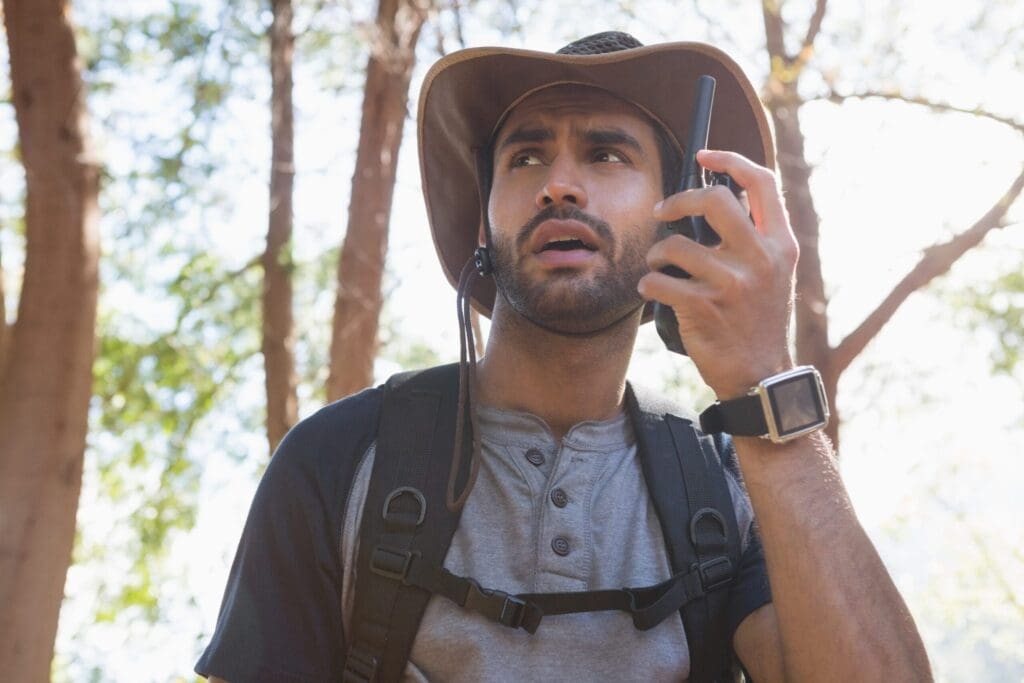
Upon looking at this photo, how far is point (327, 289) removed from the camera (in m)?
11.4

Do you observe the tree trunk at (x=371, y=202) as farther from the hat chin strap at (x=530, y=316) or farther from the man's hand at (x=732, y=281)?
the man's hand at (x=732, y=281)

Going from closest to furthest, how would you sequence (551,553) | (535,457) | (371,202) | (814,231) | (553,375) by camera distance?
(551,553) → (535,457) → (553,375) → (814,231) → (371,202)

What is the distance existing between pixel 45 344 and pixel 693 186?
404cm

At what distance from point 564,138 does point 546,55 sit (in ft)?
0.68

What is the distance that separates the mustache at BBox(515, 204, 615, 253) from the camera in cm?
245

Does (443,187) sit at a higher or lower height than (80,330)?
higher

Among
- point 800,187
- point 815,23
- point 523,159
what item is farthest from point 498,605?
point 815,23

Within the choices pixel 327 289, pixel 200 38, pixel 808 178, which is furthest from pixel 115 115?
pixel 808 178

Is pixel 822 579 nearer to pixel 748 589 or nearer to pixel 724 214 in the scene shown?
pixel 748 589

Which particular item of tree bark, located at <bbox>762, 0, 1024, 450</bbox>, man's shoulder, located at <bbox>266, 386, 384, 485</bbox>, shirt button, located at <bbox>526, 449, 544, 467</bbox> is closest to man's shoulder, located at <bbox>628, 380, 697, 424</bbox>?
shirt button, located at <bbox>526, 449, 544, 467</bbox>

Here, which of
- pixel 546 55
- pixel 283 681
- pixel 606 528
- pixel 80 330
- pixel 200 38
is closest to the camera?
pixel 283 681

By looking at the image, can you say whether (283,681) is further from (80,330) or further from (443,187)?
(80,330)

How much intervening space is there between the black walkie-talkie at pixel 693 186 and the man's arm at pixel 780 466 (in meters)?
0.07

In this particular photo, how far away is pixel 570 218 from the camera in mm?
2449
